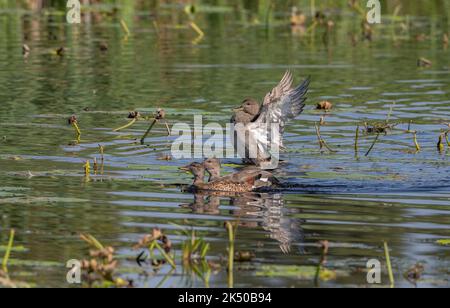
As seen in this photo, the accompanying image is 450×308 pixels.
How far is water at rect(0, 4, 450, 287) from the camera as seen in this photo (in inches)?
352

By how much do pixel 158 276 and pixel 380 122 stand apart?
27.8 ft

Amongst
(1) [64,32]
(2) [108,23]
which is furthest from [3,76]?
(2) [108,23]

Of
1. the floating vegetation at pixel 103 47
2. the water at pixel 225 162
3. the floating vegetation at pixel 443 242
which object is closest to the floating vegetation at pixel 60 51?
the water at pixel 225 162

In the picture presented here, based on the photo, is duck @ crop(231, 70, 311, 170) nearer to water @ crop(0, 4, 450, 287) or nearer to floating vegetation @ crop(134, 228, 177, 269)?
water @ crop(0, 4, 450, 287)

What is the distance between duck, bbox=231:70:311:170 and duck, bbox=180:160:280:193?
3.89 ft

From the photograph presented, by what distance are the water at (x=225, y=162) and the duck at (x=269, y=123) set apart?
0.30 meters

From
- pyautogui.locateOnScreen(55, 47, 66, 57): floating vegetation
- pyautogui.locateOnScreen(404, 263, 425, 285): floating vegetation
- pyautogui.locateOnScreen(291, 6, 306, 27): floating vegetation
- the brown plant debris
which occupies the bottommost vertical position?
pyautogui.locateOnScreen(404, 263, 425, 285): floating vegetation

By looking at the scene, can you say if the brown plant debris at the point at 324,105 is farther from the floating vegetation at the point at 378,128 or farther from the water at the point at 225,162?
the floating vegetation at the point at 378,128

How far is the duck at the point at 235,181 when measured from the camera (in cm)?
1188

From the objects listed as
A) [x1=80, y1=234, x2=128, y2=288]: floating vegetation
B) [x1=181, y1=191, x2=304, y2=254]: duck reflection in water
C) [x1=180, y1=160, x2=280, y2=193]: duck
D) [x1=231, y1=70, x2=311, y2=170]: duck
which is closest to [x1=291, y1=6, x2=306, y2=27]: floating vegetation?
[x1=231, y1=70, x2=311, y2=170]: duck

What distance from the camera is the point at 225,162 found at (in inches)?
559

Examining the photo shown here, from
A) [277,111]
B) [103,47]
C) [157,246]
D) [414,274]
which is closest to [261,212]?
[157,246]
